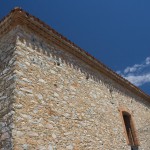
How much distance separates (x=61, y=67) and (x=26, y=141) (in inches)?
113

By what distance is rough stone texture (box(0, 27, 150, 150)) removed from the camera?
505cm

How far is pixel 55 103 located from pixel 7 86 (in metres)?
1.41

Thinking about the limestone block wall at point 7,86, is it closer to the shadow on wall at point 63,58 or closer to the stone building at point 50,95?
the stone building at point 50,95

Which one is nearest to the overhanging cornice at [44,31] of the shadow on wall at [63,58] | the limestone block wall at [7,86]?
the shadow on wall at [63,58]

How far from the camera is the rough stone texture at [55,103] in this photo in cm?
505

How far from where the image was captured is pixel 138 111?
11125 mm

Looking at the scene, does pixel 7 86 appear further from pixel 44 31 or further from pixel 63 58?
pixel 63 58

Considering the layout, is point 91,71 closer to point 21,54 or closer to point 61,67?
point 61,67

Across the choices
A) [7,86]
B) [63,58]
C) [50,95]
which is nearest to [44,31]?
[63,58]

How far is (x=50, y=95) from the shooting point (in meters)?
6.05

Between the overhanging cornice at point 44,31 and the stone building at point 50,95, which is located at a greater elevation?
the overhanging cornice at point 44,31

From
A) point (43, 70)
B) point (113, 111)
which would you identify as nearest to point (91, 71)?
point (113, 111)

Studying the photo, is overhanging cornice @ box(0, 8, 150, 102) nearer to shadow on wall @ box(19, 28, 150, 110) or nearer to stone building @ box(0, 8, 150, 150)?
stone building @ box(0, 8, 150, 150)

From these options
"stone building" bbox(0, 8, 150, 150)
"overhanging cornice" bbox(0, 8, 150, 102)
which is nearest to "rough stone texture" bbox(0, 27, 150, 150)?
"stone building" bbox(0, 8, 150, 150)
